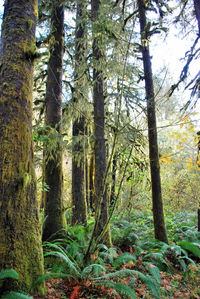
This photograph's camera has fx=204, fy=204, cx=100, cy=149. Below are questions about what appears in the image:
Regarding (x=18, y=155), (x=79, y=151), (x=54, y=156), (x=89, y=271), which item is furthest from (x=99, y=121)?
(x=89, y=271)

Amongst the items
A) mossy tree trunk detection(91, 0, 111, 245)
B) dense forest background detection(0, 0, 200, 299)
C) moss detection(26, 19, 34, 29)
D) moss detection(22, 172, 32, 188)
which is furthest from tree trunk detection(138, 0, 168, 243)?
moss detection(22, 172, 32, 188)

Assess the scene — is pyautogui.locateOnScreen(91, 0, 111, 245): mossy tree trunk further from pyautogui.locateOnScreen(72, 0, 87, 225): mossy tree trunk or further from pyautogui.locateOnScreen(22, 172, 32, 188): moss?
pyautogui.locateOnScreen(22, 172, 32, 188): moss

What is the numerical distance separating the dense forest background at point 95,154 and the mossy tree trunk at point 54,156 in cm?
2

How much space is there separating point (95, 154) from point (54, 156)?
1043mm

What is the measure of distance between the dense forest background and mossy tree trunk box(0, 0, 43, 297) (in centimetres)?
1

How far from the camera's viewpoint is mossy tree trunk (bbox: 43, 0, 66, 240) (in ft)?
15.3

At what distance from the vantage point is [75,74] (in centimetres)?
686

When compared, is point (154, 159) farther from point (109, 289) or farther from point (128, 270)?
point (109, 289)

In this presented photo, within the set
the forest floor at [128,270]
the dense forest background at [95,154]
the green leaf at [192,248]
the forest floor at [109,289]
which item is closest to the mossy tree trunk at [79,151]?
the dense forest background at [95,154]

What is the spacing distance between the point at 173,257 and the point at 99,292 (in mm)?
2808

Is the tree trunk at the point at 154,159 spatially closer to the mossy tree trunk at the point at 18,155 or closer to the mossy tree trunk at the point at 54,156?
the mossy tree trunk at the point at 54,156

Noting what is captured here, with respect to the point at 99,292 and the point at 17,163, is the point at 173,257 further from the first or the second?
the point at 17,163

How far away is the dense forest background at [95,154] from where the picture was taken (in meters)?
2.38

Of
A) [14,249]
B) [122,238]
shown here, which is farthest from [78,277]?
[122,238]
